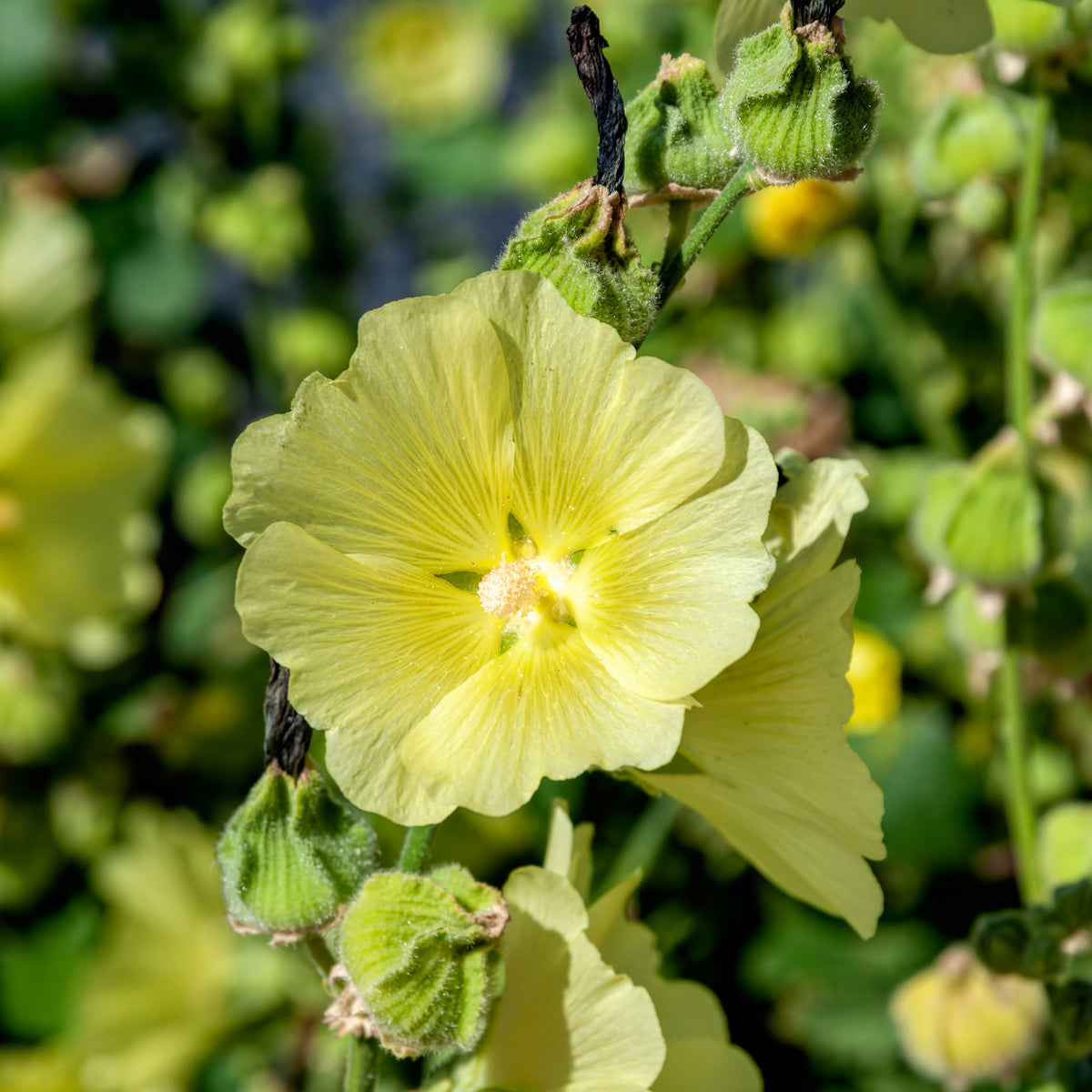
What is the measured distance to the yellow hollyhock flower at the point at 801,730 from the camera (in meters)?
0.54

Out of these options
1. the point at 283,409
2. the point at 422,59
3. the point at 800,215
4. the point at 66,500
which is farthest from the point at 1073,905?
the point at 422,59

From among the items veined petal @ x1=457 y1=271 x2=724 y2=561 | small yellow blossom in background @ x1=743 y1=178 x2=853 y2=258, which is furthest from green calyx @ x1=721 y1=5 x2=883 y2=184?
small yellow blossom in background @ x1=743 y1=178 x2=853 y2=258

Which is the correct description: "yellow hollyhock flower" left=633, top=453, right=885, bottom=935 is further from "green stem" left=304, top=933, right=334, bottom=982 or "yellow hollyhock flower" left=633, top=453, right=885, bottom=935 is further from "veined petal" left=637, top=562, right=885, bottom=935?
"green stem" left=304, top=933, right=334, bottom=982

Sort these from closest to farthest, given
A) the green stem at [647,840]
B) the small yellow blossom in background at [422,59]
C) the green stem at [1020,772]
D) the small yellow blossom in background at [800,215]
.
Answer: the green stem at [1020,772] → the green stem at [647,840] → the small yellow blossom in background at [800,215] → the small yellow blossom in background at [422,59]

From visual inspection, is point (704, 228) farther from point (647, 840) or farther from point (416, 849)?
point (647, 840)

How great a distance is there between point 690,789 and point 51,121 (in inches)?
58.0

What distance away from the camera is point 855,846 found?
1.81ft

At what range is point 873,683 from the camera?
1140 millimetres

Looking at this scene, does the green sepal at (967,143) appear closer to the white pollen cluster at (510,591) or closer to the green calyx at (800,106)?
the green calyx at (800,106)

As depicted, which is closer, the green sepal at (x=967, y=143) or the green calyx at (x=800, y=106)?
the green calyx at (x=800, y=106)

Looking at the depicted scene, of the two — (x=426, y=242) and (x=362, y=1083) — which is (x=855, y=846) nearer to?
(x=362, y=1083)

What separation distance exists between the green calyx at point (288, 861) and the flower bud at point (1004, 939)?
0.36 m

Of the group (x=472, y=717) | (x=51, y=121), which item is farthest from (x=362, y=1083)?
(x=51, y=121)

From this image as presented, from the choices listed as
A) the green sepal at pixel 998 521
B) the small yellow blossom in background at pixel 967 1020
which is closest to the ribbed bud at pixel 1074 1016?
the small yellow blossom in background at pixel 967 1020
